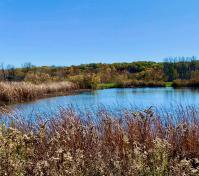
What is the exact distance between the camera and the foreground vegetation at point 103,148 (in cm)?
381

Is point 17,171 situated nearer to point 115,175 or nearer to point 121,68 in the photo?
point 115,175

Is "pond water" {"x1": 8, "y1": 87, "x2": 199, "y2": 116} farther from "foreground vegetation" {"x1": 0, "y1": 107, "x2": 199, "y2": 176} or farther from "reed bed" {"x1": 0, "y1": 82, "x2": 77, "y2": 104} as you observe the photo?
"foreground vegetation" {"x1": 0, "y1": 107, "x2": 199, "y2": 176}

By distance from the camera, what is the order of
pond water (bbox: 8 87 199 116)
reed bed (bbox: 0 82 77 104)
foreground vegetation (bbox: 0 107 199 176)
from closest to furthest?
foreground vegetation (bbox: 0 107 199 176), pond water (bbox: 8 87 199 116), reed bed (bbox: 0 82 77 104)

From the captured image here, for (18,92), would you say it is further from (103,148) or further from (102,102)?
(103,148)

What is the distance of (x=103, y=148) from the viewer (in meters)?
5.72

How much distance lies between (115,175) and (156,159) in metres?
0.50

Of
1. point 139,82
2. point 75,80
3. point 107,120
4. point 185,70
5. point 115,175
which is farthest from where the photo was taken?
point 185,70

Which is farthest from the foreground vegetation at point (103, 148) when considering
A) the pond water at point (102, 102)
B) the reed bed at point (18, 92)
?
the reed bed at point (18, 92)

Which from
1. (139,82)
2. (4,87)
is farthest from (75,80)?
(4,87)

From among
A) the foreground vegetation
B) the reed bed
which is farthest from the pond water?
the foreground vegetation

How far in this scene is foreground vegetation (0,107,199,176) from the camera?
3807 millimetres

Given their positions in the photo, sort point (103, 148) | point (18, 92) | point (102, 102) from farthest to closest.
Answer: point (18, 92)
point (102, 102)
point (103, 148)

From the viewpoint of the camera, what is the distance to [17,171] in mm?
3639

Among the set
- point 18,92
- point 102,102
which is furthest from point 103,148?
point 18,92
